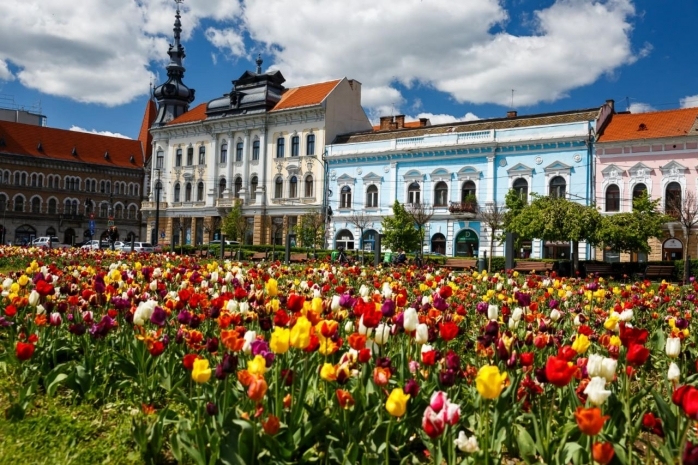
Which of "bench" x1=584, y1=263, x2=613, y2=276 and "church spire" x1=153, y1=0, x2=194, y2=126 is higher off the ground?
"church spire" x1=153, y1=0, x2=194, y2=126

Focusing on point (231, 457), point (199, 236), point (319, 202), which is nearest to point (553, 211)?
point (319, 202)

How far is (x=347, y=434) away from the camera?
312 centimetres

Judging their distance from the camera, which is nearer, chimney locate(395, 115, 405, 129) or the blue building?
the blue building

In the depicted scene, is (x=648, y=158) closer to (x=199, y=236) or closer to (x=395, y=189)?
(x=395, y=189)

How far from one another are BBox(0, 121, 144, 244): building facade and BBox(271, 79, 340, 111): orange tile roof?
25269 mm

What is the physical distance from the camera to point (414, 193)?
41.9 m

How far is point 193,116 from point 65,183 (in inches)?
842

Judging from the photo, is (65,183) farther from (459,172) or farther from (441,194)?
(459,172)

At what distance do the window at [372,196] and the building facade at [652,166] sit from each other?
14988 mm

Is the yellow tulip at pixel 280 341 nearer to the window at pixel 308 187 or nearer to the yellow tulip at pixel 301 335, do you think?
the yellow tulip at pixel 301 335

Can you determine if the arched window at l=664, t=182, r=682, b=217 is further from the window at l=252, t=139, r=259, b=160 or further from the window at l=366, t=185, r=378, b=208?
the window at l=252, t=139, r=259, b=160

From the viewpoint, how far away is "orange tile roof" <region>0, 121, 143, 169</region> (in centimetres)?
6438

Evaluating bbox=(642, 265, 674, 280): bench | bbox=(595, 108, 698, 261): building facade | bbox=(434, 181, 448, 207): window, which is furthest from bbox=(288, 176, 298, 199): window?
bbox=(642, 265, 674, 280): bench

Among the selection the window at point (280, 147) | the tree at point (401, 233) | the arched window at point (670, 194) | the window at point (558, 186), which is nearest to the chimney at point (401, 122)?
the window at point (280, 147)
